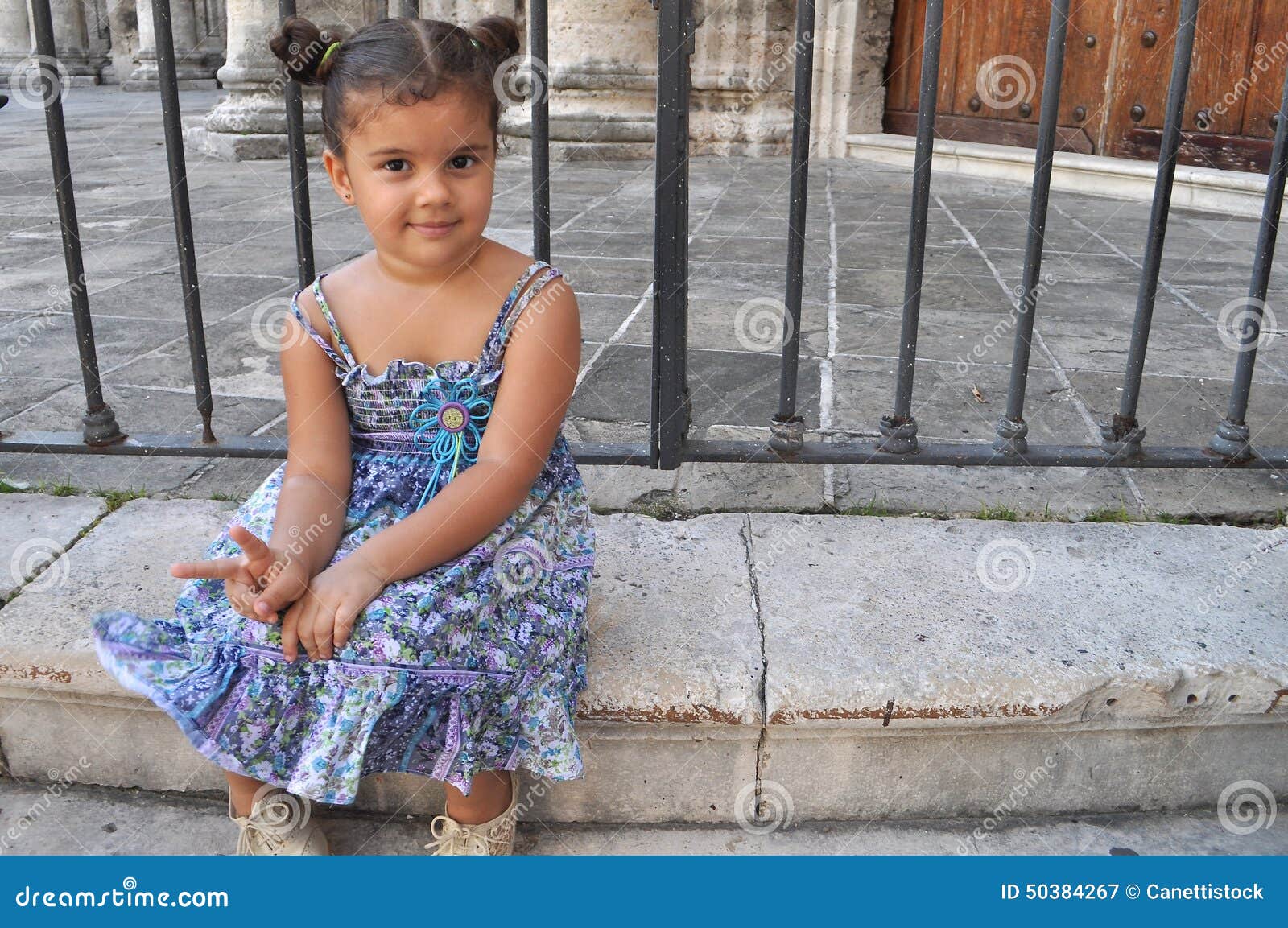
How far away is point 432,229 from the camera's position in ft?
4.82

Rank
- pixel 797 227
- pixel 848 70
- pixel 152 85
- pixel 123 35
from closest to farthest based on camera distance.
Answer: pixel 797 227 < pixel 848 70 < pixel 152 85 < pixel 123 35

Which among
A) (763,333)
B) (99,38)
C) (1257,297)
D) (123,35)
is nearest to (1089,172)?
(763,333)

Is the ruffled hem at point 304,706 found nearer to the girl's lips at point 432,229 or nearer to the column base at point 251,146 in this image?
the girl's lips at point 432,229

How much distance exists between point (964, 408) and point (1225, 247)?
2643 millimetres

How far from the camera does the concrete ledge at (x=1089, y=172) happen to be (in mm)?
5379

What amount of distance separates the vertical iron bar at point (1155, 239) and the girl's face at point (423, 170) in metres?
1.08

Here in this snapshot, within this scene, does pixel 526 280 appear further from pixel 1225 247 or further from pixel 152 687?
pixel 1225 247

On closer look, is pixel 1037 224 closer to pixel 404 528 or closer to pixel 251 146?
pixel 404 528

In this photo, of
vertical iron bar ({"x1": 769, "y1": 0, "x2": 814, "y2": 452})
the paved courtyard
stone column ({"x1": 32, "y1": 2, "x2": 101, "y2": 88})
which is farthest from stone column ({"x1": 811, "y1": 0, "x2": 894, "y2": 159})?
stone column ({"x1": 32, "y1": 2, "x2": 101, "y2": 88})

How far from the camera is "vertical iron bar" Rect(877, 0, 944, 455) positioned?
71.8 inches

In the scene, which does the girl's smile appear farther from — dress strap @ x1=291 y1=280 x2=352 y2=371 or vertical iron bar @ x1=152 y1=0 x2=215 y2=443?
vertical iron bar @ x1=152 y1=0 x2=215 y2=443

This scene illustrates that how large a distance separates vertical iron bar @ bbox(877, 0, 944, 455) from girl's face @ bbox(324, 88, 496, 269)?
730 mm

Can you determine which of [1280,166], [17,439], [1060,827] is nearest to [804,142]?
[1280,166]

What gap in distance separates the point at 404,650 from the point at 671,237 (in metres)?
0.87
